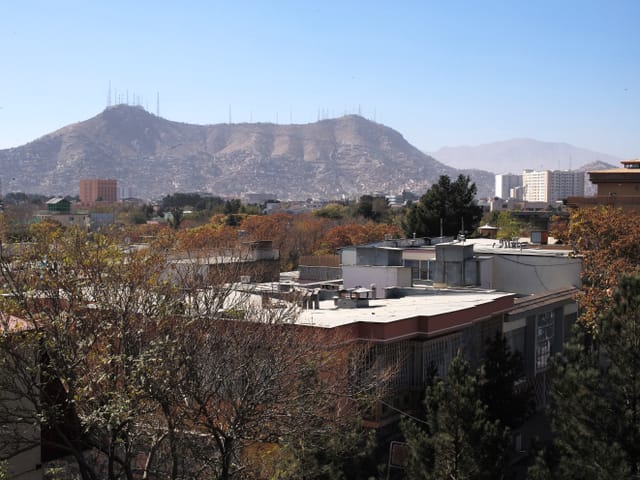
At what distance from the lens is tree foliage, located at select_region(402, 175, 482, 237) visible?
5044cm

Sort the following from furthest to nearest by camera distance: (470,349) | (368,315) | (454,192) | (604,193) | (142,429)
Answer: (454,192), (604,193), (470,349), (368,315), (142,429)

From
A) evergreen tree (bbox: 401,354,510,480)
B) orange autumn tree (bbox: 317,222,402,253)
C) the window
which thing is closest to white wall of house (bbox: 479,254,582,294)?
the window

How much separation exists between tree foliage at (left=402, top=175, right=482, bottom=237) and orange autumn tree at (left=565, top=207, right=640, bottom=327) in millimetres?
25927

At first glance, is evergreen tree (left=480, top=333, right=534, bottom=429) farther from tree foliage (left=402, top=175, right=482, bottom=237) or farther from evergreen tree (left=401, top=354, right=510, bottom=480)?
tree foliage (left=402, top=175, right=482, bottom=237)

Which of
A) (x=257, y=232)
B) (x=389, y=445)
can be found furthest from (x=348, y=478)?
(x=257, y=232)

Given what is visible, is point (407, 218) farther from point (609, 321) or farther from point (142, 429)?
point (142, 429)

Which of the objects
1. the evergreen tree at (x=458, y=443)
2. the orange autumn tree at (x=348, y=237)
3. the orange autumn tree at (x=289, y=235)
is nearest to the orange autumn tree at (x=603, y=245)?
the evergreen tree at (x=458, y=443)

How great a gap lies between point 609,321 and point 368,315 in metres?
5.53

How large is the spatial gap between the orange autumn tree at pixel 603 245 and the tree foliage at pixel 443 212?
25927 millimetres

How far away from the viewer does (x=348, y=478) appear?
1322 centimetres

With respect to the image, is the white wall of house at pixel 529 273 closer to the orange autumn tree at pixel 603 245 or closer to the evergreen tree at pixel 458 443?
the orange autumn tree at pixel 603 245

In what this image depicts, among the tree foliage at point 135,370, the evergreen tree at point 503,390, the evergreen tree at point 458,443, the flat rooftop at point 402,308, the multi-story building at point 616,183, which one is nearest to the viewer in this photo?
the tree foliage at point 135,370

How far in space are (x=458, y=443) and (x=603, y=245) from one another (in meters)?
11.4

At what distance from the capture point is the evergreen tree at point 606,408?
509 inches
